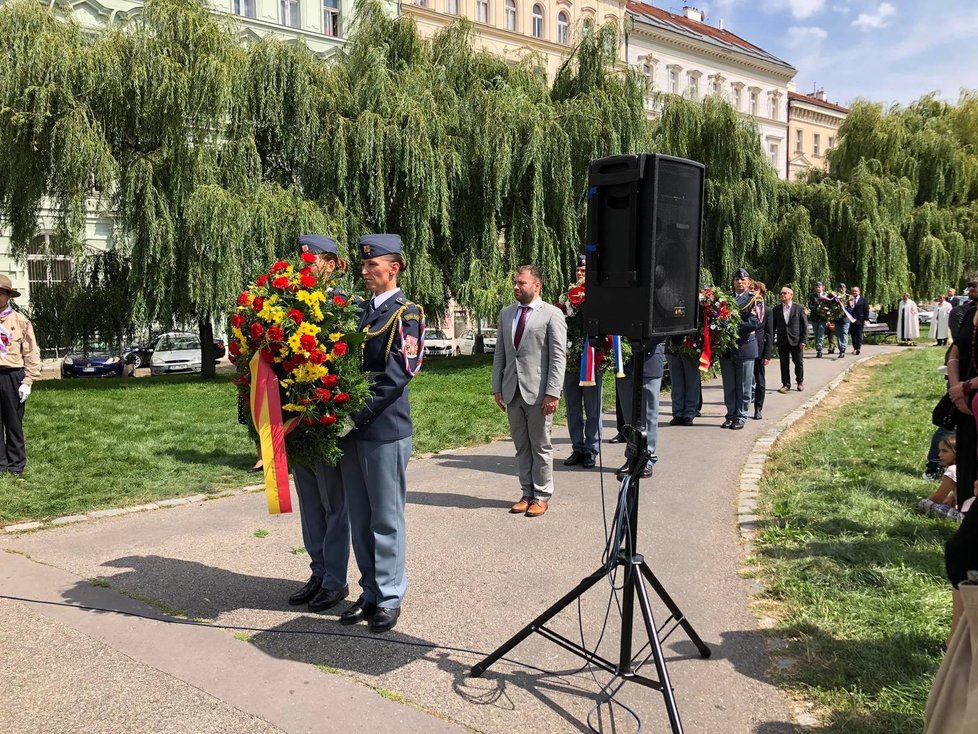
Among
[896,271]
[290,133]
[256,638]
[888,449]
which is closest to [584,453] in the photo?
[888,449]

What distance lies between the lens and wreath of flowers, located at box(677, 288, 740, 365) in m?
11.5

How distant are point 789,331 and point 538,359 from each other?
9.46m

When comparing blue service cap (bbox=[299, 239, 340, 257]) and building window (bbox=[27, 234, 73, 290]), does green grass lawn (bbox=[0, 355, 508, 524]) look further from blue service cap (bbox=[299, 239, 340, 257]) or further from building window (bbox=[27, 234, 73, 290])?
blue service cap (bbox=[299, 239, 340, 257])

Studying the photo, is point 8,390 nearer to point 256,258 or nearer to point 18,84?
point 256,258

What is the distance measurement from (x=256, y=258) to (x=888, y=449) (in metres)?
12.1

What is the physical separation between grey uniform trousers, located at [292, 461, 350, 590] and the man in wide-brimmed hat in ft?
15.9

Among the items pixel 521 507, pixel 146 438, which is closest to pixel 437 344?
pixel 146 438

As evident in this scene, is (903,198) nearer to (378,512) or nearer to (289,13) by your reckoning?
(289,13)

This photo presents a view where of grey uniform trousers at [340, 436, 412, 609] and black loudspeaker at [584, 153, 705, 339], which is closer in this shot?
black loudspeaker at [584, 153, 705, 339]

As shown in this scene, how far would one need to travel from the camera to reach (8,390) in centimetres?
817

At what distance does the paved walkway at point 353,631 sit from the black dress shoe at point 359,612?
72 mm

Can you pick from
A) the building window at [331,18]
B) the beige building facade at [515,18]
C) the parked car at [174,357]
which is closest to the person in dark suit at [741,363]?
the parked car at [174,357]

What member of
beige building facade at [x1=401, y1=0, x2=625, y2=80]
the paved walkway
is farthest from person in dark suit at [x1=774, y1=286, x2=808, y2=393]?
beige building facade at [x1=401, y1=0, x2=625, y2=80]

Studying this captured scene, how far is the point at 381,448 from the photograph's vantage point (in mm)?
4590
